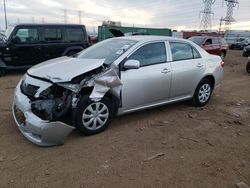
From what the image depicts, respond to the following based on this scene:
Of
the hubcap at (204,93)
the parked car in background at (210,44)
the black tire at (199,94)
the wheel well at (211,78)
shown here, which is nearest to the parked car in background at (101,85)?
the black tire at (199,94)

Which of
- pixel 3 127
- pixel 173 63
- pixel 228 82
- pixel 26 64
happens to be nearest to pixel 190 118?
pixel 173 63

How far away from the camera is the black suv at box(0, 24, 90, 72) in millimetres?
10234

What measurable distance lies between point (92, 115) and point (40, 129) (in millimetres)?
847

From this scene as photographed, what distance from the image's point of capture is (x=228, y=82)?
392 inches

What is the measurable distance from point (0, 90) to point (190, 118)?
5359 millimetres

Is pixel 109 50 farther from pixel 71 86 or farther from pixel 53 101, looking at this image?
pixel 53 101

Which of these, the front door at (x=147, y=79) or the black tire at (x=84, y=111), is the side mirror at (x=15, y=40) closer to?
the front door at (x=147, y=79)

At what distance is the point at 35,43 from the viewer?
1057 centimetres

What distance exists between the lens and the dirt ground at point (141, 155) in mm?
3348

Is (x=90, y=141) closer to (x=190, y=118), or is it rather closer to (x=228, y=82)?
(x=190, y=118)

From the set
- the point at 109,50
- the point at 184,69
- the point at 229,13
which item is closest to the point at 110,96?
the point at 109,50

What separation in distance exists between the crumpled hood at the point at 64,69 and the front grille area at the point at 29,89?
0.65ft

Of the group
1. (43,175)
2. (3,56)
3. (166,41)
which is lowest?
(43,175)

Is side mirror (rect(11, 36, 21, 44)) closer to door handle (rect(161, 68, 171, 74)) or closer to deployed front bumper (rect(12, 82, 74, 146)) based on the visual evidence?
deployed front bumper (rect(12, 82, 74, 146))
